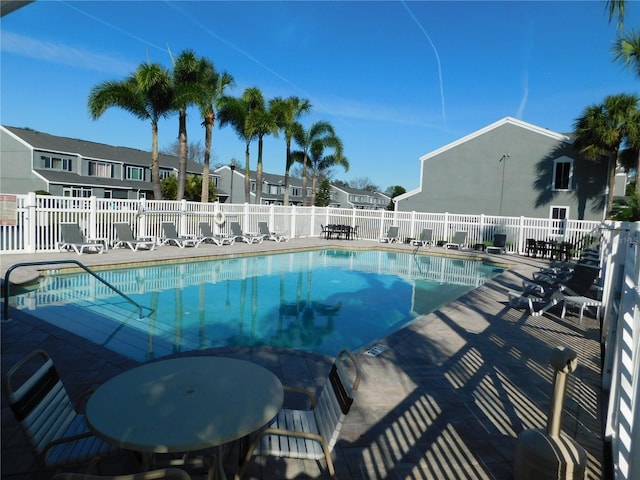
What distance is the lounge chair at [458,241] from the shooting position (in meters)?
18.2

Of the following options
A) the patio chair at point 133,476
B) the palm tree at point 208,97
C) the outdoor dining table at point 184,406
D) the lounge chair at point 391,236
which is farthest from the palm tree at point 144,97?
the patio chair at point 133,476

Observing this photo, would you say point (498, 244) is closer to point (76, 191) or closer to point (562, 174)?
point (562, 174)

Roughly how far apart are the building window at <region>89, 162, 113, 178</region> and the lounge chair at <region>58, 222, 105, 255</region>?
81.4 ft

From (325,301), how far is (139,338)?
4296 millimetres

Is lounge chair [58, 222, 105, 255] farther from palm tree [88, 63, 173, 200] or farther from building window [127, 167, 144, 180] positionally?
building window [127, 167, 144, 180]

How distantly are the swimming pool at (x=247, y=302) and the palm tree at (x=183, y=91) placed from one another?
26.4 feet

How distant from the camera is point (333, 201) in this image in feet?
200

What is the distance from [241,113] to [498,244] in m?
15.8

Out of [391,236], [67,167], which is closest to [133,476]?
[391,236]

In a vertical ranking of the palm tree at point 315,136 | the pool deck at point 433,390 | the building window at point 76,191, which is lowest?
the pool deck at point 433,390

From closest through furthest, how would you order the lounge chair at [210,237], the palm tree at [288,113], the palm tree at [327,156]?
the lounge chair at [210,237]
the palm tree at [288,113]
the palm tree at [327,156]

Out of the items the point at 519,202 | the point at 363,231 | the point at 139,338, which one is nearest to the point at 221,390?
the point at 139,338

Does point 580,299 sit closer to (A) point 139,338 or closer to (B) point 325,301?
(B) point 325,301

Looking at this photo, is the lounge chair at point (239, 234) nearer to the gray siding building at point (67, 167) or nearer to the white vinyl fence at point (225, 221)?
the white vinyl fence at point (225, 221)
